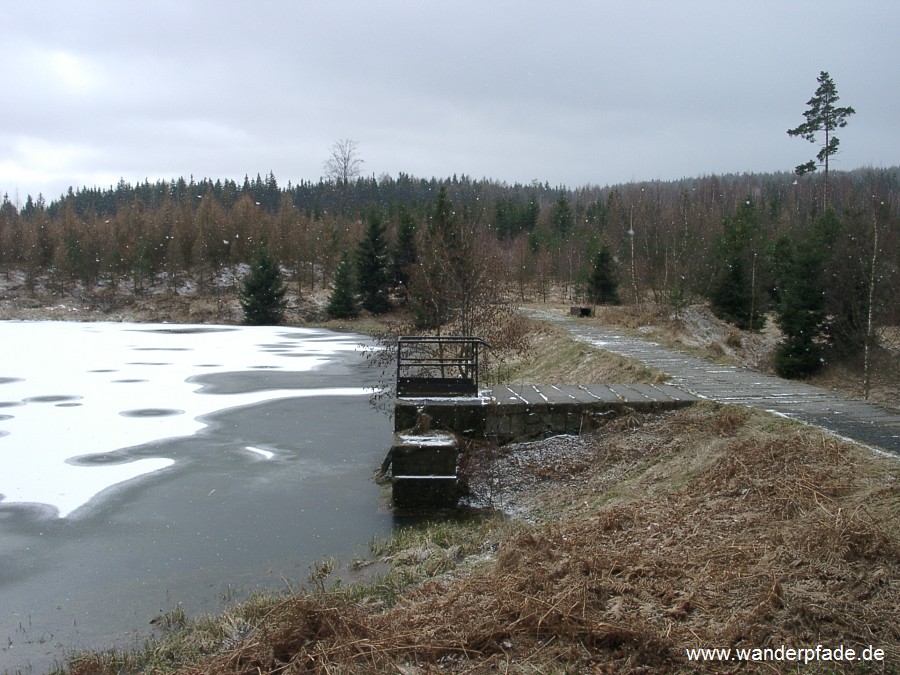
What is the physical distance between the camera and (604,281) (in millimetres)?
36812

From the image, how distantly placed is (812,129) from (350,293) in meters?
30.4

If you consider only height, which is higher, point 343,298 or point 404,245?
point 404,245

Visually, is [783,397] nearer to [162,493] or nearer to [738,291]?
[162,493]

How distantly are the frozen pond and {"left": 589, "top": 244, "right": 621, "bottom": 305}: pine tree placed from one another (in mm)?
20113

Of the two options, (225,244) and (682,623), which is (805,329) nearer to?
(682,623)

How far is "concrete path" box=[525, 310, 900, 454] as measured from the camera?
7.88 metres

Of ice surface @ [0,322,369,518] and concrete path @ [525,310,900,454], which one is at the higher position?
concrete path @ [525,310,900,454]

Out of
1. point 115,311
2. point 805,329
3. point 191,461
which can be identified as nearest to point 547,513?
point 191,461

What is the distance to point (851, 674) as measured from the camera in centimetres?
350

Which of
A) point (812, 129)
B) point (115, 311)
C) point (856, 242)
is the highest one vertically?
point (812, 129)

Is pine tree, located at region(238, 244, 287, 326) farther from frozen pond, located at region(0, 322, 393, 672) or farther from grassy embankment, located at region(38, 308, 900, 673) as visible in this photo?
grassy embankment, located at region(38, 308, 900, 673)

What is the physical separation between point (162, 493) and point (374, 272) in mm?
39578

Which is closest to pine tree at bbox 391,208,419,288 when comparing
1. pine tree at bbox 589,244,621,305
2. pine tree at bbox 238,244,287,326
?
pine tree at bbox 238,244,287,326

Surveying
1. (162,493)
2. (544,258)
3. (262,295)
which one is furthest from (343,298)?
(162,493)
